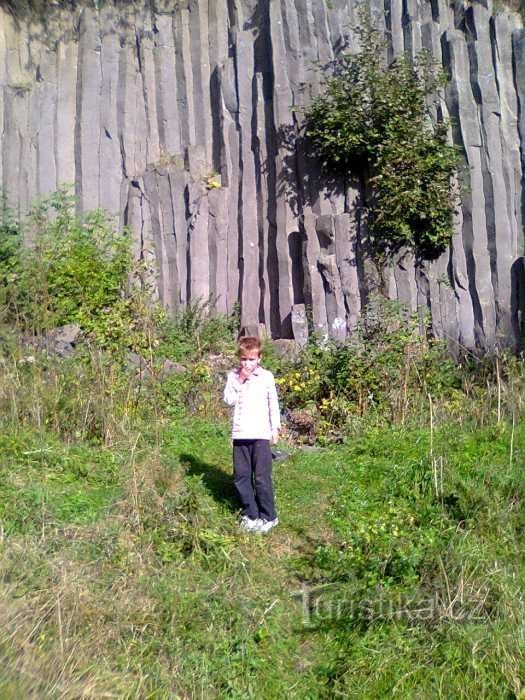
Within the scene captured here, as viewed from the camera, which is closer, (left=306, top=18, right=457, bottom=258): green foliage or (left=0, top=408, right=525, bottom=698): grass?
(left=0, top=408, right=525, bottom=698): grass

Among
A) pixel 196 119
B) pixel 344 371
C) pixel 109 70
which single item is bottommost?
pixel 344 371

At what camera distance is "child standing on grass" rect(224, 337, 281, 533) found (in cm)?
577

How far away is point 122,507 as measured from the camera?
5.55 metres

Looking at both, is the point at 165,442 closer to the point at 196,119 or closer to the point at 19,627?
the point at 19,627

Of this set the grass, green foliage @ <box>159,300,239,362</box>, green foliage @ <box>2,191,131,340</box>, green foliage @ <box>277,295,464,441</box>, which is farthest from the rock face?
the grass

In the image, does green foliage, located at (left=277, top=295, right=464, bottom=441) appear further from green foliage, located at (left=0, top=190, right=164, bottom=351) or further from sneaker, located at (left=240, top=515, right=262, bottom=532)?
sneaker, located at (left=240, top=515, right=262, bottom=532)

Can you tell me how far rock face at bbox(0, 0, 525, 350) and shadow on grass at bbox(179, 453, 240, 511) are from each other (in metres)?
4.14

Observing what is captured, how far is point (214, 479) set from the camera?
666 cm

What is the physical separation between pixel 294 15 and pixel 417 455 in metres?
8.23

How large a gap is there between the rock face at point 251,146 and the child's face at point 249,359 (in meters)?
4.96

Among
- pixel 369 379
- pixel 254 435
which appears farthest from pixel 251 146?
pixel 254 435

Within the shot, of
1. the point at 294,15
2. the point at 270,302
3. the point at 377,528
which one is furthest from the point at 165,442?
the point at 294,15

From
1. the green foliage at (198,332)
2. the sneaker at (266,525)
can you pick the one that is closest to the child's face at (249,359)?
the sneaker at (266,525)

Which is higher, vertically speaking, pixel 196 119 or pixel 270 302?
pixel 196 119
